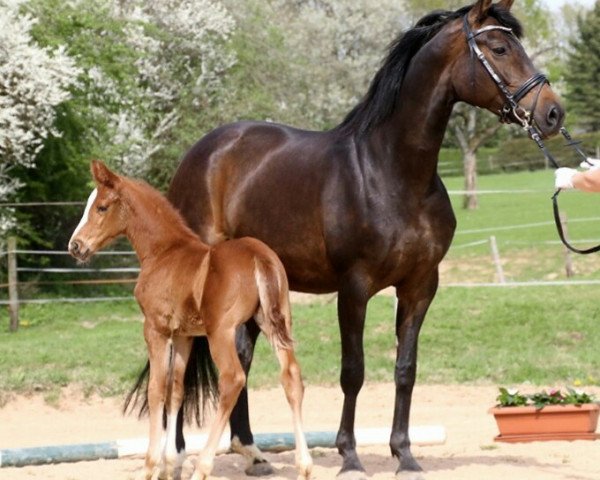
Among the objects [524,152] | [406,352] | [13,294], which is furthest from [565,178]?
[524,152]

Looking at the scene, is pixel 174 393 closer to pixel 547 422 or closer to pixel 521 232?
pixel 547 422

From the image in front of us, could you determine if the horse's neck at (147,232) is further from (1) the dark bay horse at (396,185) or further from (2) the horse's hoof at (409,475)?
(2) the horse's hoof at (409,475)

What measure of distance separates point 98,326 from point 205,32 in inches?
452

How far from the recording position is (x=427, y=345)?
1328 cm

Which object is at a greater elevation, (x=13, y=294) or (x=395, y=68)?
(x=395, y=68)

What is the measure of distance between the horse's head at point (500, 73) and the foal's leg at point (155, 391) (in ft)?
6.93

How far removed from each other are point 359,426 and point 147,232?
4.01 metres

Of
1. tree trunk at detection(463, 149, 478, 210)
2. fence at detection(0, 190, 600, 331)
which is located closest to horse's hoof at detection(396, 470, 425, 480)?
fence at detection(0, 190, 600, 331)

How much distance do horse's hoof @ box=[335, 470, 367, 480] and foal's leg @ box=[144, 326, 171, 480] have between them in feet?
3.44

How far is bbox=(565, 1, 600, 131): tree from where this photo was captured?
48188mm

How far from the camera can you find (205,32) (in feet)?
85.5

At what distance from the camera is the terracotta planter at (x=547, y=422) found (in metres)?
7.74

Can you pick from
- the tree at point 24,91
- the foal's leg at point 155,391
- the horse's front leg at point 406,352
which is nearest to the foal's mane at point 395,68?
the horse's front leg at point 406,352

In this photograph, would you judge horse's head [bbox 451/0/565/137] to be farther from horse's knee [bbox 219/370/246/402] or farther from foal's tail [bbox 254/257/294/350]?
horse's knee [bbox 219/370/246/402]
